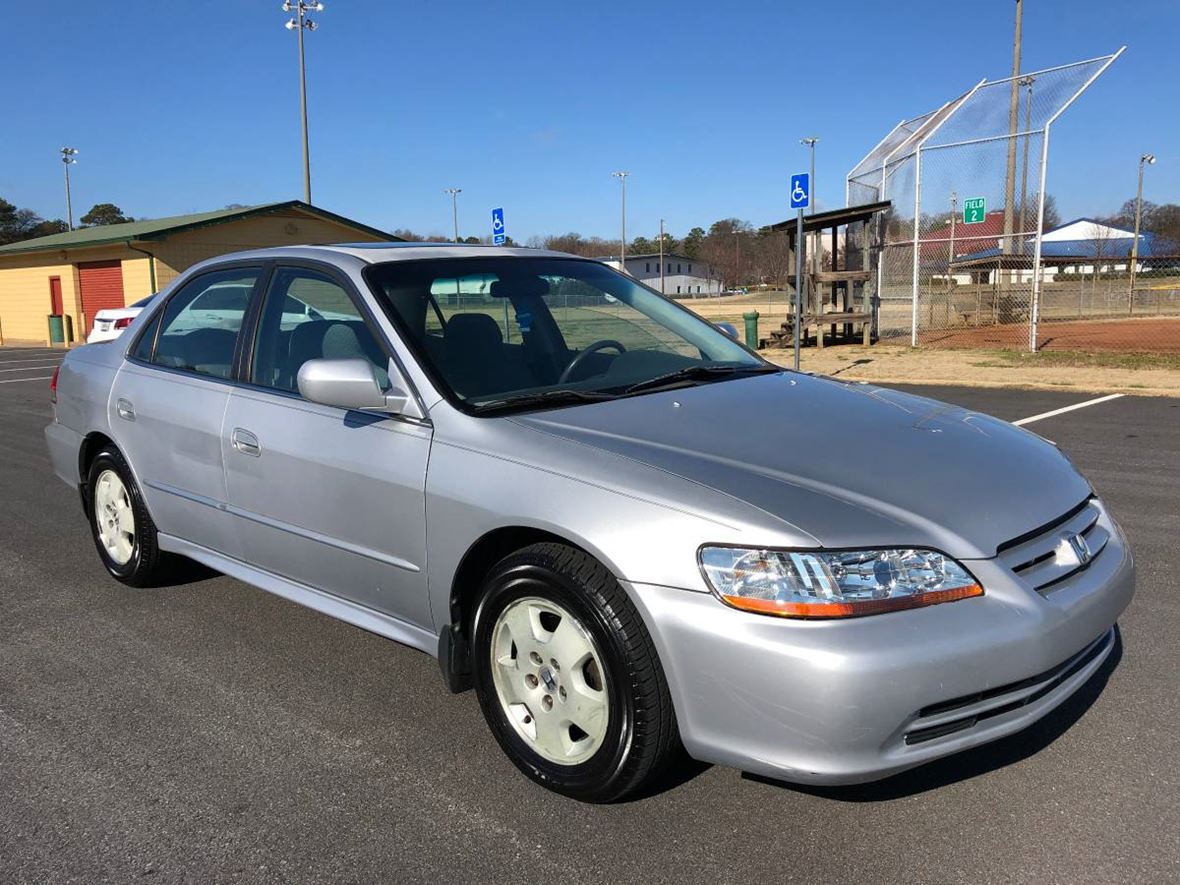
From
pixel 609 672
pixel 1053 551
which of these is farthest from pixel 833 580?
pixel 1053 551

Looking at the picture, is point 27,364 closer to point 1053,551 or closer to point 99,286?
point 99,286

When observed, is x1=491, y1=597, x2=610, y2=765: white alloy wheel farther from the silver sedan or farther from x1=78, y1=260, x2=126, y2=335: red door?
x1=78, y1=260, x2=126, y2=335: red door

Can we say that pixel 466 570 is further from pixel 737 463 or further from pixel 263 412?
pixel 263 412

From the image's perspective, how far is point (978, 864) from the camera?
2.46 metres

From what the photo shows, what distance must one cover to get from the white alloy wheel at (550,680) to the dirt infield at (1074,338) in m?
16.5

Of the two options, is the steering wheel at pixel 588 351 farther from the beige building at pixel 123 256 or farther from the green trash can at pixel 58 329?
the green trash can at pixel 58 329

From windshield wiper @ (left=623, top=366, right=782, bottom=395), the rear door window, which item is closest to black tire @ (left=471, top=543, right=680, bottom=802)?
windshield wiper @ (left=623, top=366, right=782, bottom=395)

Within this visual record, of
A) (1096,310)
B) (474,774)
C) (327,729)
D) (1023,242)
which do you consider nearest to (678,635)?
(474,774)

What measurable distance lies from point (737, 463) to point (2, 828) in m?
2.35

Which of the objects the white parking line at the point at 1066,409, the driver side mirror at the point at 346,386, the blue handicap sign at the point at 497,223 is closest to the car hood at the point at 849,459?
the driver side mirror at the point at 346,386

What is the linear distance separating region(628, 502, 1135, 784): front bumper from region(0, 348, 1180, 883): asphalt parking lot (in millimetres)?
329

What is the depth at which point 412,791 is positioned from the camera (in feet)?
9.49

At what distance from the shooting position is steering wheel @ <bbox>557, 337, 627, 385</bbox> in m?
3.59

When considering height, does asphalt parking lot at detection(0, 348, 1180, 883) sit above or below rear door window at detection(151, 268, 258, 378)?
below
